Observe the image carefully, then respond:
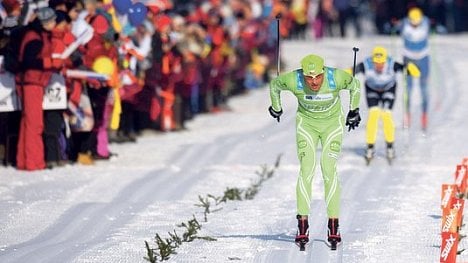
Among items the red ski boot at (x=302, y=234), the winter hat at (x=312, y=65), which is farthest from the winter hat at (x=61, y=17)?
the red ski boot at (x=302, y=234)

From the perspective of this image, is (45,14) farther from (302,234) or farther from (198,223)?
(302,234)

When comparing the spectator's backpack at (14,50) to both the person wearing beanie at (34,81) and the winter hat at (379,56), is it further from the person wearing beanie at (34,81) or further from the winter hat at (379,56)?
the winter hat at (379,56)

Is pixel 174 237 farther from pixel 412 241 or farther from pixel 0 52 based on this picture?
pixel 0 52

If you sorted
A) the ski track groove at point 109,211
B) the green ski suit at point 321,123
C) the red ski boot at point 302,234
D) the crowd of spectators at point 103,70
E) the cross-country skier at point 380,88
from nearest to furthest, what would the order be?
the red ski boot at point 302,234
the green ski suit at point 321,123
the ski track groove at point 109,211
the crowd of spectators at point 103,70
the cross-country skier at point 380,88

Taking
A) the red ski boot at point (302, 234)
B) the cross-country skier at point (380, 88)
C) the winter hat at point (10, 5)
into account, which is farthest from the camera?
the cross-country skier at point (380, 88)

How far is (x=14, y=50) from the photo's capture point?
60.0 feet

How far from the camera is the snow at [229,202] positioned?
43.7 ft

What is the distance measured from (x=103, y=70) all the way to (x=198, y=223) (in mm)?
5043

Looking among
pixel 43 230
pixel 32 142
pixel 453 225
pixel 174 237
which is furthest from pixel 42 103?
pixel 453 225

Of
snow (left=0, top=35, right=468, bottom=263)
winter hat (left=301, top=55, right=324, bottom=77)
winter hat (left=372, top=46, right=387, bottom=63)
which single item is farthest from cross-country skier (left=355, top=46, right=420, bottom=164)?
winter hat (left=301, top=55, right=324, bottom=77)

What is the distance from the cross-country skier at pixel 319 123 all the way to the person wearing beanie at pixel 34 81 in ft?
18.0

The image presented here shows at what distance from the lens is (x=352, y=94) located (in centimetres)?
1341

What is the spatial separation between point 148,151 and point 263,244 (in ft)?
26.9

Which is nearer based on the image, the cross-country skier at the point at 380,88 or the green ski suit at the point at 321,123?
the green ski suit at the point at 321,123
